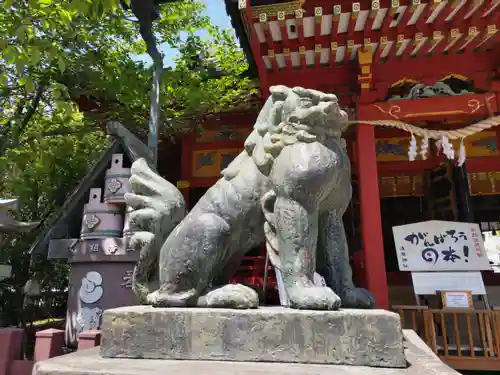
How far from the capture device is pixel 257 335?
1340 millimetres

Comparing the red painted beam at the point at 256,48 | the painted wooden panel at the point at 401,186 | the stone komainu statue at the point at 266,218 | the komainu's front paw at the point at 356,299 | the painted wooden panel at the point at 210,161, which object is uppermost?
the red painted beam at the point at 256,48

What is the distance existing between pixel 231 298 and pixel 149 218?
50 centimetres

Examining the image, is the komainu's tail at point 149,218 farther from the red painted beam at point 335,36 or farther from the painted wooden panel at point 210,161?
the painted wooden panel at point 210,161

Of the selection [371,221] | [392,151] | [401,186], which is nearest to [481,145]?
[392,151]

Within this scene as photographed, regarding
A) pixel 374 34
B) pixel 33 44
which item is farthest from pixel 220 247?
pixel 374 34

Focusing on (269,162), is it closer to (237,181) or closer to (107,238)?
(237,181)

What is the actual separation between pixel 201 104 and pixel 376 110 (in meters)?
2.59

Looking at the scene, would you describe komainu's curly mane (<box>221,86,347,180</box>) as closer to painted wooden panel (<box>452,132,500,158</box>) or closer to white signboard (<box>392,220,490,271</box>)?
white signboard (<box>392,220,490,271</box>)

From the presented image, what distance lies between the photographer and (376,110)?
17.5 feet

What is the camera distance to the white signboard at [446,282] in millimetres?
5215

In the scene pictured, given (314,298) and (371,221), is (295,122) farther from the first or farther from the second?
(371,221)

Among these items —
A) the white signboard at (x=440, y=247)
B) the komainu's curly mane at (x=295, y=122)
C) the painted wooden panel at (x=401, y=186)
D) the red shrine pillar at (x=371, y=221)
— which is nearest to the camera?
the komainu's curly mane at (x=295, y=122)

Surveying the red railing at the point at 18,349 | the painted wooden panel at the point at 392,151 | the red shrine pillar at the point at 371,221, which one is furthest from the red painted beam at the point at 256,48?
the red railing at the point at 18,349

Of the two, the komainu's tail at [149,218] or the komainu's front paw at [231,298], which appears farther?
the komainu's tail at [149,218]
